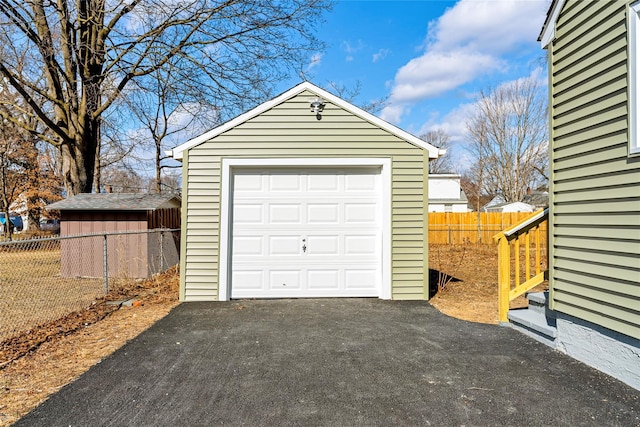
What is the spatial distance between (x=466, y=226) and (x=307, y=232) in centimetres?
1385

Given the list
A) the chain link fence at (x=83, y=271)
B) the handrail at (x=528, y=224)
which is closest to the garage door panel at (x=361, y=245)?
the handrail at (x=528, y=224)

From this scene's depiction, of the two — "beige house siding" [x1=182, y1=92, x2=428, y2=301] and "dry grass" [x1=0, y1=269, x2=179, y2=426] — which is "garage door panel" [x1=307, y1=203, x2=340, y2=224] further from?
"dry grass" [x1=0, y1=269, x2=179, y2=426]

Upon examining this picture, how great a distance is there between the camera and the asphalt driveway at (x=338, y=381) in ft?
9.04

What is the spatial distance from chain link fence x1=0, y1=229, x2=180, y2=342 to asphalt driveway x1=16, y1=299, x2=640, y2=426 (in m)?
2.82

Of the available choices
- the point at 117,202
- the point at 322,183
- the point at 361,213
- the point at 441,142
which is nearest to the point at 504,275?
the point at 361,213

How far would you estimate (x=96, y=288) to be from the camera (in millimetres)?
7797

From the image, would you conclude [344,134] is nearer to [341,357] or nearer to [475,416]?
Result: [341,357]

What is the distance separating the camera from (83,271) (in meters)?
9.45

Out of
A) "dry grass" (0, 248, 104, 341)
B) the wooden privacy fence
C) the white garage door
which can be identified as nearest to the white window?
the white garage door

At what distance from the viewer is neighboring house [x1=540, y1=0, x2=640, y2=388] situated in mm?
3279

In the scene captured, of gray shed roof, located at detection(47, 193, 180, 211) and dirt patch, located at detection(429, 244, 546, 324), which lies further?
gray shed roof, located at detection(47, 193, 180, 211)

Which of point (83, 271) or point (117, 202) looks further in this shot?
point (117, 202)

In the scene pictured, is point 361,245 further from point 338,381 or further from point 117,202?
point 117,202

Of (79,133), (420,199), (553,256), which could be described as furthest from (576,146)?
(79,133)
